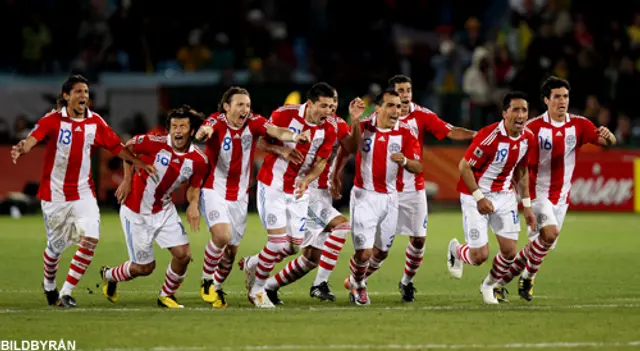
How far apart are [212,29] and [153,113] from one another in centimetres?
427

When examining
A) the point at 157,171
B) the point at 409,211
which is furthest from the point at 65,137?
the point at 409,211

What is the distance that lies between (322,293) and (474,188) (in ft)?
6.08

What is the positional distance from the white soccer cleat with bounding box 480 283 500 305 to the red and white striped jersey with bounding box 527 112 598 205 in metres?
1.19

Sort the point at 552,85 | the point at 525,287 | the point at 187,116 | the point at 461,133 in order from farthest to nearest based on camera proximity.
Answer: the point at 461,133 < the point at 552,85 < the point at 525,287 < the point at 187,116

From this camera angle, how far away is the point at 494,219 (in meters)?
12.3

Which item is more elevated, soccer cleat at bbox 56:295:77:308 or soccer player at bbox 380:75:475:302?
soccer player at bbox 380:75:475:302

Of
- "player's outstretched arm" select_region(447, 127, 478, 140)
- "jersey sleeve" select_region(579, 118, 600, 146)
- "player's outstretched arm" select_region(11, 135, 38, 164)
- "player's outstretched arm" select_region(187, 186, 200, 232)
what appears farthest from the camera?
"player's outstretched arm" select_region(447, 127, 478, 140)

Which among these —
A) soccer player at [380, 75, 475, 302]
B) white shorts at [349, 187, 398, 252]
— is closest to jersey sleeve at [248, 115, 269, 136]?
white shorts at [349, 187, 398, 252]

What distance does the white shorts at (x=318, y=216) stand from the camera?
12.5 m

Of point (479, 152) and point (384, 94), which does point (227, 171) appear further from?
point (479, 152)

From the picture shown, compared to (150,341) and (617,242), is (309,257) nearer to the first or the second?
(150,341)

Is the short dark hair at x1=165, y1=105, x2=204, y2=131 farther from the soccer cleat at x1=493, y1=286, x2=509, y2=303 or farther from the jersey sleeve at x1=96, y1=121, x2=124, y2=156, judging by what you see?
the soccer cleat at x1=493, y1=286, x2=509, y2=303

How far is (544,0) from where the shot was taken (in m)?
28.1

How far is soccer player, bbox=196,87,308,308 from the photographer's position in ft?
A: 38.8
